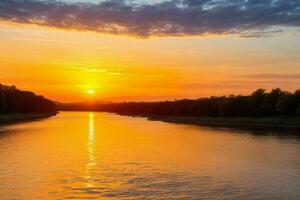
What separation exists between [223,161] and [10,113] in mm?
104423

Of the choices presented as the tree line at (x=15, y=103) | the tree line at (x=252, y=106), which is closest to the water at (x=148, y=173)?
the tree line at (x=252, y=106)

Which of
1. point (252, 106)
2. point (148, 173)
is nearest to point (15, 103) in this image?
point (252, 106)

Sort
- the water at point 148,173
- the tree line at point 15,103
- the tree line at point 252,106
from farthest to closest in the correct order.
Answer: the tree line at point 15,103 < the tree line at point 252,106 < the water at point 148,173

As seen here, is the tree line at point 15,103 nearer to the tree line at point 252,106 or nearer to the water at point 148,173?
the tree line at point 252,106

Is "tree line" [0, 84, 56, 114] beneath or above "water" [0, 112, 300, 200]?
above

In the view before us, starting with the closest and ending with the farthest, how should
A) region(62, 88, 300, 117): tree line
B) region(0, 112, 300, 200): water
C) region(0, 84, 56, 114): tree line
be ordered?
Result: region(0, 112, 300, 200): water → region(62, 88, 300, 117): tree line → region(0, 84, 56, 114): tree line

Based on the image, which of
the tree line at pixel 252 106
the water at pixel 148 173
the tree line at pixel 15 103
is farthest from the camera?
the tree line at pixel 15 103

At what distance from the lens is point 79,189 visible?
25.3m

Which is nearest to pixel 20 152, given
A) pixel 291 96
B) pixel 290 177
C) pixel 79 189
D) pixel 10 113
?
pixel 79 189

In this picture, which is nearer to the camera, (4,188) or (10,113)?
(4,188)

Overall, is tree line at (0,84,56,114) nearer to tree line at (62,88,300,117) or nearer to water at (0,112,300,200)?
tree line at (62,88,300,117)

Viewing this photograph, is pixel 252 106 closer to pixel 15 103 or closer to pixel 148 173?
pixel 15 103

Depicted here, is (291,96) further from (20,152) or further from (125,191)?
(125,191)

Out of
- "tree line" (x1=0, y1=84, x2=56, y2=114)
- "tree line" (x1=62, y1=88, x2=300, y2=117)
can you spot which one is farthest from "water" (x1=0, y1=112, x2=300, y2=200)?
"tree line" (x1=0, y1=84, x2=56, y2=114)
